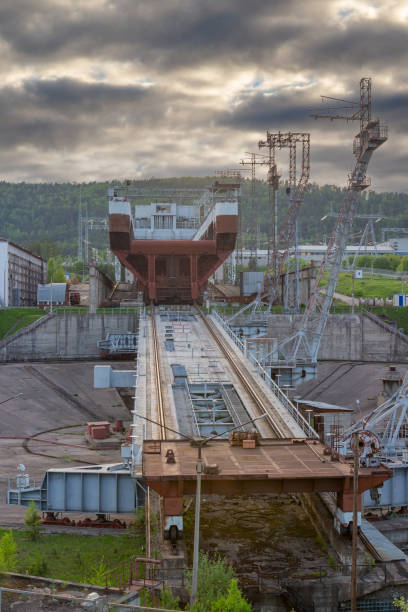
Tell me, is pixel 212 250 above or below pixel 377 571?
above

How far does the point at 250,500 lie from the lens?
28.0 m

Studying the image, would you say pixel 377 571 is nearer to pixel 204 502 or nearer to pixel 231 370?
pixel 204 502

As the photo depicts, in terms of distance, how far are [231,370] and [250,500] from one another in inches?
534

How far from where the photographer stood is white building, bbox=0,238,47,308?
83625mm

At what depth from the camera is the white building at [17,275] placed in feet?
274

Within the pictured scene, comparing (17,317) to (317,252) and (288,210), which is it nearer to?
(288,210)

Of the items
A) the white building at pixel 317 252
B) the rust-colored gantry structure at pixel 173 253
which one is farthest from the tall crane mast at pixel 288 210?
the white building at pixel 317 252

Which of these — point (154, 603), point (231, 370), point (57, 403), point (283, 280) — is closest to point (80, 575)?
point (154, 603)

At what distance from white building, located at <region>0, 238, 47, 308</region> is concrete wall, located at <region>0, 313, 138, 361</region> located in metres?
16.4

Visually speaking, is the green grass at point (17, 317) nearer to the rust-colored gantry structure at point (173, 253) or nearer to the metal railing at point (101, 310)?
the metal railing at point (101, 310)

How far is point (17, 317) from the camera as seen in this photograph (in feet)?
237

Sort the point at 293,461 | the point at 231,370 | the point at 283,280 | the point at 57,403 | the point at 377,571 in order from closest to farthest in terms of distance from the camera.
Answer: the point at 377,571
the point at 293,461
the point at 231,370
the point at 57,403
the point at 283,280

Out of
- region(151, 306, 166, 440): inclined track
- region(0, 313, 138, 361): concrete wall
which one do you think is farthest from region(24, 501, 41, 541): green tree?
region(0, 313, 138, 361): concrete wall

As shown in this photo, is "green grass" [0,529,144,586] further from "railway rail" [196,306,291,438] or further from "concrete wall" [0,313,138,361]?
"concrete wall" [0,313,138,361]
